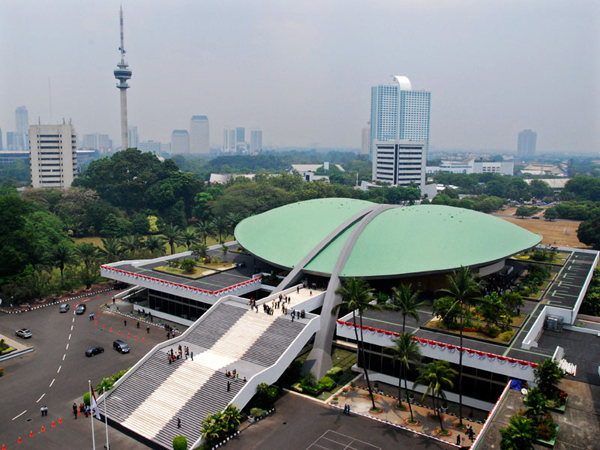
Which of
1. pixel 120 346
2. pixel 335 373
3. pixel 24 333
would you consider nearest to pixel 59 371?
pixel 120 346

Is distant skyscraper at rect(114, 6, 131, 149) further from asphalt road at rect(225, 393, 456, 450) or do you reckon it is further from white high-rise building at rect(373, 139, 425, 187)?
asphalt road at rect(225, 393, 456, 450)

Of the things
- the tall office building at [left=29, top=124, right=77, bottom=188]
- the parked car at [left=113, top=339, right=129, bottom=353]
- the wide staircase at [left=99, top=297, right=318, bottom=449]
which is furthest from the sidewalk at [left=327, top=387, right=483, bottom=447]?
the tall office building at [left=29, top=124, right=77, bottom=188]

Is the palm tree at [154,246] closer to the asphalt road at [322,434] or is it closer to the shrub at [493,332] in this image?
the asphalt road at [322,434]

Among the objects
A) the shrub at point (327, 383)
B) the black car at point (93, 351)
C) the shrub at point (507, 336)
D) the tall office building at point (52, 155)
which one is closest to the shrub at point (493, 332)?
the shrub at point (507, 336)

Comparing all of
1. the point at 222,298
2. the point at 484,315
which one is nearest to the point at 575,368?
the point at 484,315

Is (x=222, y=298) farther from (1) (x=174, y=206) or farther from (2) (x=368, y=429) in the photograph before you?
(1) (x=174, y=206)
